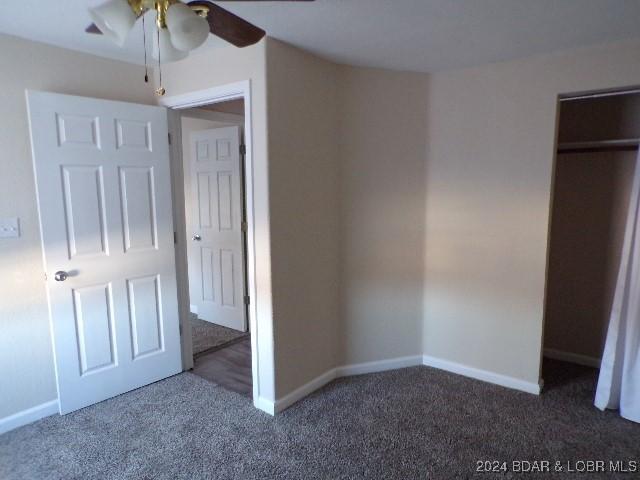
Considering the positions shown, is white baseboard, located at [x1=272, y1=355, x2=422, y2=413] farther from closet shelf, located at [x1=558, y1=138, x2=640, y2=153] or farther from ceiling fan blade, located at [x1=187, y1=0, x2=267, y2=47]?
ceiling fan blade, located at [x1=187, y1=0, x2=267, y2=47]

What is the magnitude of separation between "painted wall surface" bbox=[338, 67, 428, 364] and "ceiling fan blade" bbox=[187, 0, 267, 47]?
1.30 m

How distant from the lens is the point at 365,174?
9.99 feet

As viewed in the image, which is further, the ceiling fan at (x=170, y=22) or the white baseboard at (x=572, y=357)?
the white baseboard at (x=572, y=357)

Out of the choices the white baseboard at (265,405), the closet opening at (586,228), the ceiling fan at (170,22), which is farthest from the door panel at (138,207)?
the closet opening at (586,228)

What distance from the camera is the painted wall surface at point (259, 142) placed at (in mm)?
2436

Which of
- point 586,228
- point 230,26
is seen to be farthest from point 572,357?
point 230,26

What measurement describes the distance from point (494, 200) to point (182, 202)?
2.33 meters

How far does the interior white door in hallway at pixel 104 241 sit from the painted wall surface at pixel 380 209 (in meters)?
1.34

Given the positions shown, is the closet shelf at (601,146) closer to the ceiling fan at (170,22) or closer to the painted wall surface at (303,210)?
the painted wall surface at (303,210)

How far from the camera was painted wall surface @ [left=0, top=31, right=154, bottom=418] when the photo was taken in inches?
95.0

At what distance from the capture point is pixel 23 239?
2498 mm

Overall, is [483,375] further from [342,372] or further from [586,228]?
[586,228]

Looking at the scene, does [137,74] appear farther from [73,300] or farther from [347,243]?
[347,243]

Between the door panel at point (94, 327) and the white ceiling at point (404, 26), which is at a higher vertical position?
the white ceiling at point (404, 26)
